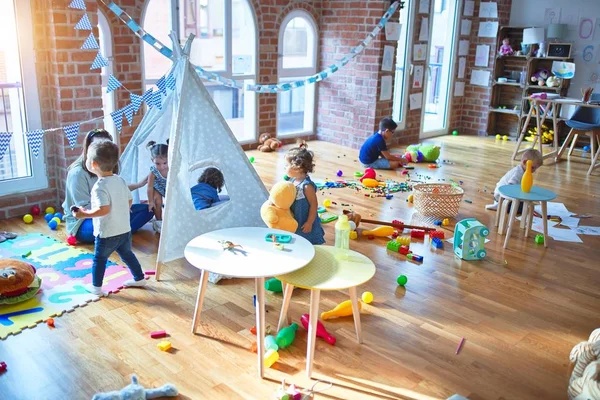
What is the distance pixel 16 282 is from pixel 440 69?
684 centimetres

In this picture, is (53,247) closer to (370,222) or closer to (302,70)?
(370,222)

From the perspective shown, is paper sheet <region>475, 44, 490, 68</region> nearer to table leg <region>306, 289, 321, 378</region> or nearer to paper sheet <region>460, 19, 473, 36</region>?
paper sheet <region>460, 19, 473, 36</region>

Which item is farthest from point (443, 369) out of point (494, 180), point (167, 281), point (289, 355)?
point (494, 180)

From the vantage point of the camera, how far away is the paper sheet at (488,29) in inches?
311

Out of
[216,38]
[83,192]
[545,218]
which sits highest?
[216,38]

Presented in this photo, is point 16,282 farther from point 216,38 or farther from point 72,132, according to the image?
point 216,38

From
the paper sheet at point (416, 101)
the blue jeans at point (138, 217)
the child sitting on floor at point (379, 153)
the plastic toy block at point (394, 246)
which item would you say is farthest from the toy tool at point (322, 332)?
the paper sheet at point (416, 101)

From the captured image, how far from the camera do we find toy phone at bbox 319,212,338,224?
13.8ft

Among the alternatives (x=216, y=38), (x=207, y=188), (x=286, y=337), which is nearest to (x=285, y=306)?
(x=286, y=337)

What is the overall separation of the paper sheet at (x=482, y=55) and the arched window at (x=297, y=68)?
268cm

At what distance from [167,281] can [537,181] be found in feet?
13.2

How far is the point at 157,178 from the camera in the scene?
3.82 meters

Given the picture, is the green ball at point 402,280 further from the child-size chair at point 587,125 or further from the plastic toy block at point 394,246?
the child-size chair at point 587,125

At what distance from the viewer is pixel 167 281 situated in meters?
3.18
